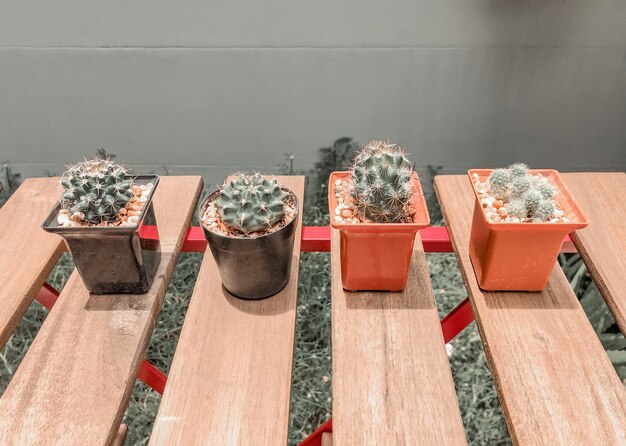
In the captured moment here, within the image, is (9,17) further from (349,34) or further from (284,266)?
(284,266)

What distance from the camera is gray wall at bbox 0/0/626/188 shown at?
2029 mm

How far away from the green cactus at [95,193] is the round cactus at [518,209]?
81 cm

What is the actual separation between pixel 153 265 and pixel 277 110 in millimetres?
1218

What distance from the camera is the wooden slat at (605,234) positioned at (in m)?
1.16

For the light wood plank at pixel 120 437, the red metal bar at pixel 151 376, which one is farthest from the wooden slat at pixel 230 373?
the light wood plank at pixel 120 437

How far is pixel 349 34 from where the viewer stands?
207 centimetres

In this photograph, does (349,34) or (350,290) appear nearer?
(350,290)

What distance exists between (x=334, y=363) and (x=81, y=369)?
501 mm

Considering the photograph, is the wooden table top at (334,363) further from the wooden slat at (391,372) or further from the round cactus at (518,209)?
the round cactus at (518,209)

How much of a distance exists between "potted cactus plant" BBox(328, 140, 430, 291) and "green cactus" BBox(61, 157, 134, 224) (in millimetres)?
463

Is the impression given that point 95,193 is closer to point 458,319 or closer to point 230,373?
point 230,373

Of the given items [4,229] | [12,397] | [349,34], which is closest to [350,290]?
[12,397]

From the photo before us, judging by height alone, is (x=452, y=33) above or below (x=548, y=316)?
above

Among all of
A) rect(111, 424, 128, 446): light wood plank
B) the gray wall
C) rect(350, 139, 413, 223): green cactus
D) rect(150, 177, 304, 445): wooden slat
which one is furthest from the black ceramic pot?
the gray wall
